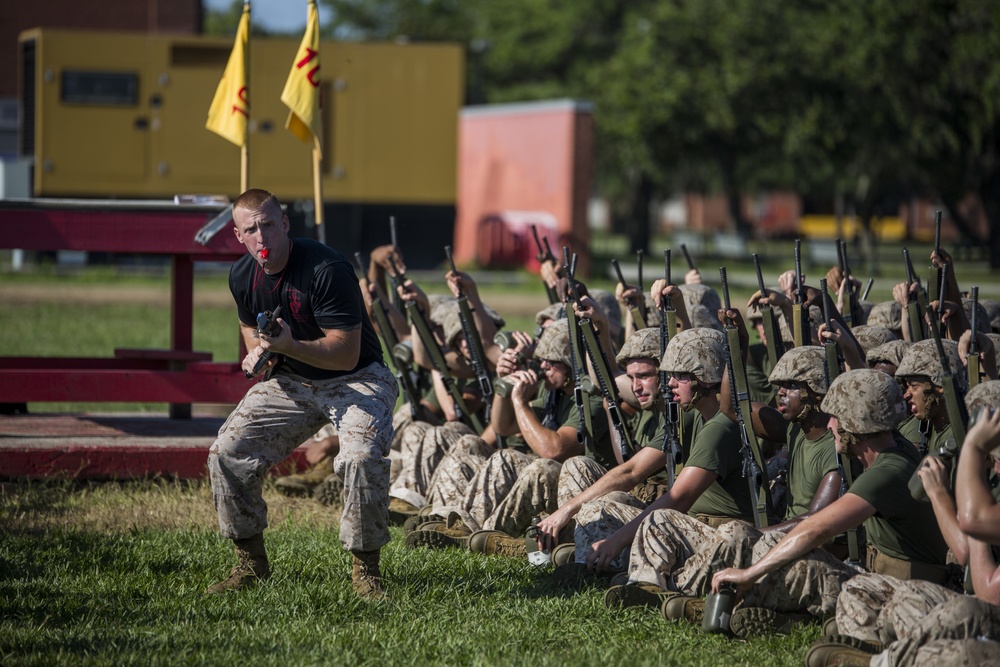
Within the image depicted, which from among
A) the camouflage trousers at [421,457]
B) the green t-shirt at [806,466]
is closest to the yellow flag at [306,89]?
the camouflage trousers at [421,457]

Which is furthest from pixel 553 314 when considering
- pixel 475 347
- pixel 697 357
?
pixel 697 357

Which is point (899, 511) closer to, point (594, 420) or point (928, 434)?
point (928, 434)

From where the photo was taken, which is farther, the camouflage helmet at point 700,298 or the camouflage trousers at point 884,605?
the camouflage helmet at point 700,298

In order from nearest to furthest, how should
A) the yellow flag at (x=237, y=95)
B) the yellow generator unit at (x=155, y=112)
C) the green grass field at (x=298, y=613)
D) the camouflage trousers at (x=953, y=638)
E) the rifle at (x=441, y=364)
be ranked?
1. the camouflage trousers at (x=953, y=638)
2. the green grass field at (x=298, y=613)
3. the rifle at (x=441, y=364)
4. the yellow flag at (x=237, y=95)
5. the yellow generator unit at (x=155, y=112)

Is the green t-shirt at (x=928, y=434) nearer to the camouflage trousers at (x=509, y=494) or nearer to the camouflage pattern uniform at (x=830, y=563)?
the camouflage pattern uniform at (x=830, y=563)

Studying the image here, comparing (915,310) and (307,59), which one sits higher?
(307,59)

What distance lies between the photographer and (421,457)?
865 cm

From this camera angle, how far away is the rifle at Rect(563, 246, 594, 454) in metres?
7.67

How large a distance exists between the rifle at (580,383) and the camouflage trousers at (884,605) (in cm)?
235

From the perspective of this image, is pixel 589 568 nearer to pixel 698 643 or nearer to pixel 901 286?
pixel 698 643

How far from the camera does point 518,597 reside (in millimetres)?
6535

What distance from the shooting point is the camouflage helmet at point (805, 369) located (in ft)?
21.5

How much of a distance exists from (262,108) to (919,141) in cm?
1543

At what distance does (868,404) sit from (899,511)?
1.54 feet
